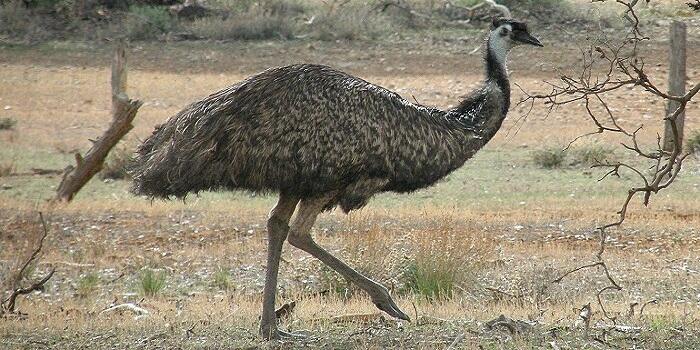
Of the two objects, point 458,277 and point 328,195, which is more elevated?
point 328,195

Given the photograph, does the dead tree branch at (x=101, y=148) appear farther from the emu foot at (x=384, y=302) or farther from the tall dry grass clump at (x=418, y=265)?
the emu foot at (x=384, y=302)

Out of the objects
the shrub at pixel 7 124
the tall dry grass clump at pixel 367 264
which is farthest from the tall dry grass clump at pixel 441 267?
the shrub at pixel 7 124

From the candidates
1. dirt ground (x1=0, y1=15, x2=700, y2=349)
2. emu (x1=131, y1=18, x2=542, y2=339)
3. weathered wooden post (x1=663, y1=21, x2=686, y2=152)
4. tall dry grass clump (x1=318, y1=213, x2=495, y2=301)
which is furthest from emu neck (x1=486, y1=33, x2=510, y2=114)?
weathered wooden post (x1=663, y1=21, x2=686, y2=152)

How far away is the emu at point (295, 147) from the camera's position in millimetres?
8102

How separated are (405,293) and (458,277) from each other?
43 cm

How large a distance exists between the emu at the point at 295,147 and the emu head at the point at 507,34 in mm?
1151

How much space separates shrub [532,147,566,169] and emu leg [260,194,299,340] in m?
12.1

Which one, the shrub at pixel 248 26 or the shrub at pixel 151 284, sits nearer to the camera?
the shrub at pixel 151 284

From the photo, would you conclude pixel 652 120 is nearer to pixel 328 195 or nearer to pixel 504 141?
pixel 504 141

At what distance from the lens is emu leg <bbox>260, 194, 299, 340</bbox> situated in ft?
27.1

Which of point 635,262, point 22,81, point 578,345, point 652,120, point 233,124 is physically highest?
point 233,124

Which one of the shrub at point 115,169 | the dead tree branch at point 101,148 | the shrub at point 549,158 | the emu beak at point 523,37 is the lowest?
the shrub at point 115,169

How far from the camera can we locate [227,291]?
11719mm

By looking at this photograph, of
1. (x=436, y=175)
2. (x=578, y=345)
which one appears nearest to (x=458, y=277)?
(x=436, y=175)
